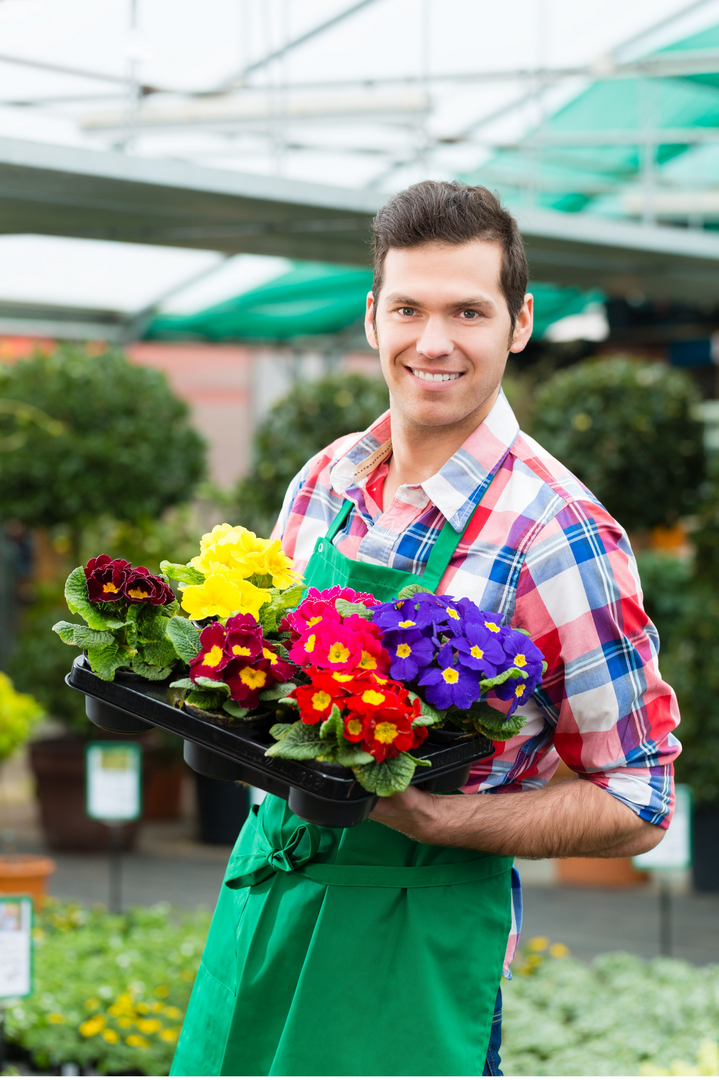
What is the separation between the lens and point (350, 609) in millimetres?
1166

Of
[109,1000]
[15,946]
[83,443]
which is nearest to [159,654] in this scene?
[15,946]

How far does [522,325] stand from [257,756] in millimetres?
623

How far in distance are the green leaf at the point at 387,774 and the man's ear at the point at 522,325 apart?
0.55m

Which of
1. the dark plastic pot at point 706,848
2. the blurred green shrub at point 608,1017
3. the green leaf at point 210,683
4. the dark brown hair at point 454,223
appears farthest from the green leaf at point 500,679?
the dark plastic pot at point 706,848

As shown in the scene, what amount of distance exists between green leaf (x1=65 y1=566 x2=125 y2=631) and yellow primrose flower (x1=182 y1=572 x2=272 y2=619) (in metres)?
0.08

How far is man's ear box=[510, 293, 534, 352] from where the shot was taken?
4.58 ft

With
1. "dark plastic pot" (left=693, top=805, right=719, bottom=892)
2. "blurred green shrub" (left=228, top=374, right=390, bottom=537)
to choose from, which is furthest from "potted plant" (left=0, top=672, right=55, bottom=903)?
"dark plastic pot" (left=693, top=805, right=719, bottom=892)

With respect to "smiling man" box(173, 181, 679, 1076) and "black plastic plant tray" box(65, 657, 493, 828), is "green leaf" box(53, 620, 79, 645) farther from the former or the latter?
"smiling man" box(173, 181, 679, 1076)

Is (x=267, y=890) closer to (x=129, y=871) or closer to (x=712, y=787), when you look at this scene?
(x=712, y=787)

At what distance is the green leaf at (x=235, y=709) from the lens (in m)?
1.15

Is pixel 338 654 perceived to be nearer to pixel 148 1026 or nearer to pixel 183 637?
pixel 183 637

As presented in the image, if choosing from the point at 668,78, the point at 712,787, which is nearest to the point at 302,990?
the point at 712,787

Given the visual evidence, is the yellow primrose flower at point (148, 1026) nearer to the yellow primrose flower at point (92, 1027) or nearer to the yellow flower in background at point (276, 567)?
the yellow primrose flower at point (92, 1027)

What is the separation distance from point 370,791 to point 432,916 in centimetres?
24
